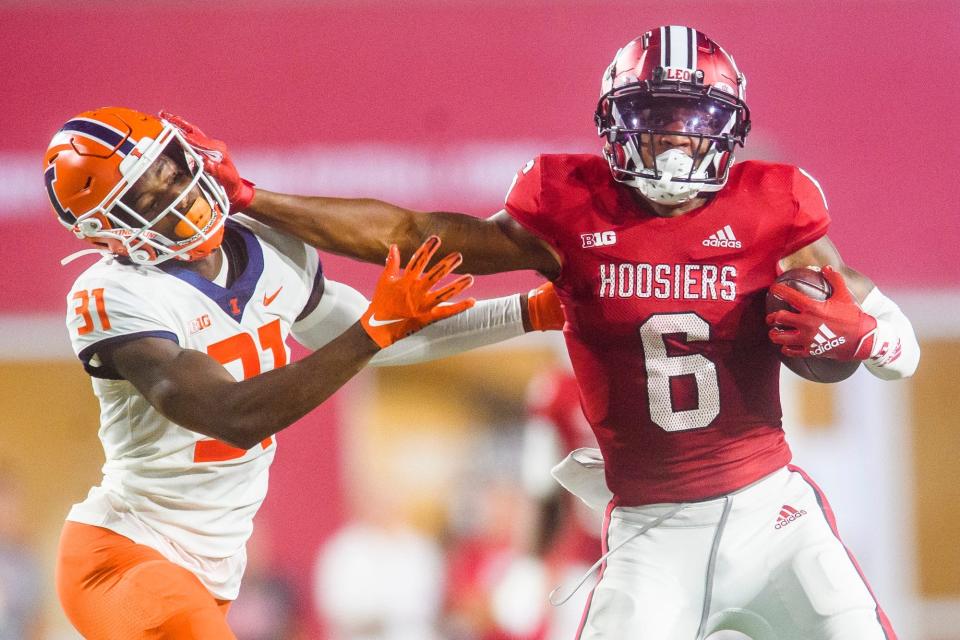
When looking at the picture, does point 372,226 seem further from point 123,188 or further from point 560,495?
point 560,495

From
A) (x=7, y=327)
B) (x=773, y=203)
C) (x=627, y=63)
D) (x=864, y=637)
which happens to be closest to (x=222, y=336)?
(x=627, y=63)

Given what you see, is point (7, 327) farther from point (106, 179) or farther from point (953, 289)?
point (953, 289)

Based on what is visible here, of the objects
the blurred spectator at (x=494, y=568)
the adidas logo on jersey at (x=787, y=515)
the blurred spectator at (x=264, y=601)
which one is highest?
the adidas logo on jersey at (x=787, y=515)

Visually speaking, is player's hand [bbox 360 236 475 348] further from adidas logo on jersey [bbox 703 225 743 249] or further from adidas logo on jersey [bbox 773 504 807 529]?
adidas logo on jersey [bbox 773 504 807 529]

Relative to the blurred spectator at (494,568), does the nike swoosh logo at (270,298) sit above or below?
above

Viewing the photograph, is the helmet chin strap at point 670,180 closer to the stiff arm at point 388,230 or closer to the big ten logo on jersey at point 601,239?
the big ten logo on jersey at point 601,239

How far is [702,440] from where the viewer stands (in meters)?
2.37

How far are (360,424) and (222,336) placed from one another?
2981mm

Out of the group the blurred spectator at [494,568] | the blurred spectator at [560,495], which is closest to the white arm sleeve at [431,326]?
the blurred spectator at [560,495]

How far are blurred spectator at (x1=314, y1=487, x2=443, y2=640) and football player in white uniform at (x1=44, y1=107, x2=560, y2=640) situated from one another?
8.32 ft

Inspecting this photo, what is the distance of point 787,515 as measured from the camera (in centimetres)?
234

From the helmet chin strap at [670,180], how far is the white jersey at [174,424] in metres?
0.81

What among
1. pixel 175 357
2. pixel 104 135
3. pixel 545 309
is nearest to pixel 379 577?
pixel 545 309

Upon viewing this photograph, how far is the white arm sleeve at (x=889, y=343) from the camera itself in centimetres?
224
